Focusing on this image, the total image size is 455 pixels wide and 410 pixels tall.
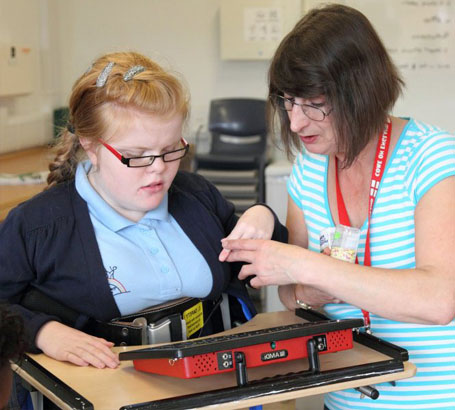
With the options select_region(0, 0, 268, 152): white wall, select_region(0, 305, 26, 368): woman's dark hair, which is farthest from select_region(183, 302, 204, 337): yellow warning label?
select_region(0, 0, 268, 152): white wall

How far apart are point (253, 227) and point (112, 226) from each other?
303 mm

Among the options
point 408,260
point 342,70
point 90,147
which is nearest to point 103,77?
point 90,147

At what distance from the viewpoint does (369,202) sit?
1.59 m

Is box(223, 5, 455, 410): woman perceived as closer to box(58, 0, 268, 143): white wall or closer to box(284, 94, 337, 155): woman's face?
box(284, 94, 337, 155): woman's face

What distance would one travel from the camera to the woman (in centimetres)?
140

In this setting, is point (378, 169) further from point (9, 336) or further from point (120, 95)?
point (9, 336)

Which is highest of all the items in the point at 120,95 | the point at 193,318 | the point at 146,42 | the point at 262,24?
the point at 262,24

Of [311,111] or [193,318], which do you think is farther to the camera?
[193,318]

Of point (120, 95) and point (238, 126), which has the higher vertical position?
point (120, 95)

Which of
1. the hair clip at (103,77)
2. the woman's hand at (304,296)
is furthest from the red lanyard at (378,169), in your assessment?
the hair clip at (103,77)

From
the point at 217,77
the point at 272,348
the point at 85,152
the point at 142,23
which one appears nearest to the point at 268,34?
the point at 217,77

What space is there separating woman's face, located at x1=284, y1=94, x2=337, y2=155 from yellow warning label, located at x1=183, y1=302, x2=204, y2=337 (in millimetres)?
433

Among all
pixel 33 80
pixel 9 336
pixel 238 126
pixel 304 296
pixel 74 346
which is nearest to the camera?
pixel 9 336

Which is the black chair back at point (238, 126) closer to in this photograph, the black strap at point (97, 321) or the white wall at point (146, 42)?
the white wall at point (146, 42)
